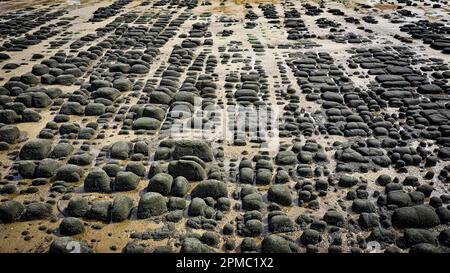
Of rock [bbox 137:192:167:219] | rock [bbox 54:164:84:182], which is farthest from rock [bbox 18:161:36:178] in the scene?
rock [bbox 137:192:167:219]

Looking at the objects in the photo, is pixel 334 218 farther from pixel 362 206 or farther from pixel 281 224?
pixel 281 224

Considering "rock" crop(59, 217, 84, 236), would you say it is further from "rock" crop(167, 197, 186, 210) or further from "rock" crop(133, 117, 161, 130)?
"rock" crop(133, 117, 161, 130)

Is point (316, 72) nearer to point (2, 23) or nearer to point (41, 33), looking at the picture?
point (41, 33)

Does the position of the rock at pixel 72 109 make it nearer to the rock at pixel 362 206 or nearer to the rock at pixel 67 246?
the rock at pixel 67 246

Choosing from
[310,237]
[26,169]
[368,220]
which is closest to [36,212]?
[26,169]
